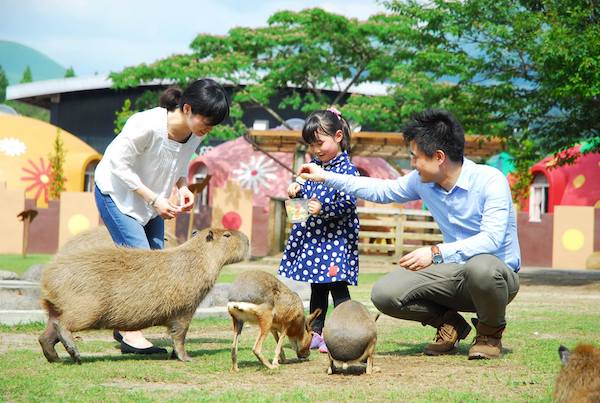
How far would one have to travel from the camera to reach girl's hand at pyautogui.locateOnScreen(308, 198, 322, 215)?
621cm

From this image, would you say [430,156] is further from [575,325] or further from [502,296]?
[575,325]

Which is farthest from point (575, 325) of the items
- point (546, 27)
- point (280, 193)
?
point (280, 193)

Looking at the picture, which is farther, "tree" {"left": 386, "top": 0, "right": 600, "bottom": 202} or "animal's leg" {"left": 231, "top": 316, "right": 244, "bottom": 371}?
"tree" {"left": 386, "top": 0, "right": 600, "bottom": 202}

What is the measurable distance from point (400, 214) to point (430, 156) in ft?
51.5

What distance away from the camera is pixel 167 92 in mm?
6359

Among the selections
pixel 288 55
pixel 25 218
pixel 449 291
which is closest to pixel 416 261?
pixel 449 291

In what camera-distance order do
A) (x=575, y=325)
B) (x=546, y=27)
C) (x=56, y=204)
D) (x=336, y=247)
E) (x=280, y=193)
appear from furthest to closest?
(x=280, y=193)
(x=56, y=204)
(x=546, y=27)
(x=575, y=325)
(x=336, y=247)

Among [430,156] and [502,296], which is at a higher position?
[430,156]

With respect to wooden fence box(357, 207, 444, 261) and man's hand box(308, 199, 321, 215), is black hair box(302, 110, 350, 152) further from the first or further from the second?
wooden fence box(357, 207, 444, 261)

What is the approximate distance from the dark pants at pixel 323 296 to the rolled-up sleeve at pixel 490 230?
1.18 metres

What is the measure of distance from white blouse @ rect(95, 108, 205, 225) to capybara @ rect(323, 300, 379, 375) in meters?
1.75

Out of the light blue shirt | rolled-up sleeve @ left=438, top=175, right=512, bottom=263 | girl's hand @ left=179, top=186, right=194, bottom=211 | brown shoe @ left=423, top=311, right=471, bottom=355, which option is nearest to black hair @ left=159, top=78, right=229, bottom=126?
girl's hand @ left=179, top=186, right=194, bottom=211

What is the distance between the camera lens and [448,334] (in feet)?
19.7

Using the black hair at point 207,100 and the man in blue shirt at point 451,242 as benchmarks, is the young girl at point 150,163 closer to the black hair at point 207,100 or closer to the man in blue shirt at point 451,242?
the black hair at point 207,100
